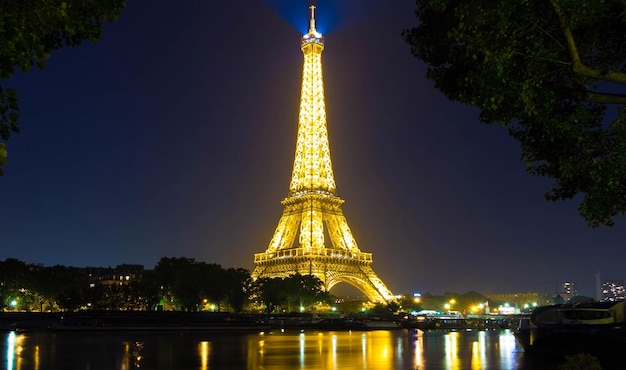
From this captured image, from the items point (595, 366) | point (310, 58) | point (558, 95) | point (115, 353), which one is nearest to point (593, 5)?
point (558, 95)

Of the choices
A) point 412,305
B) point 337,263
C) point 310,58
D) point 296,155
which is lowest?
point 412,305

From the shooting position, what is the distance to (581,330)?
32781 millimetres

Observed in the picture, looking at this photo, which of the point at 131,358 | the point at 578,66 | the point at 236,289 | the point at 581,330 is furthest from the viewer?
the point at 236,289

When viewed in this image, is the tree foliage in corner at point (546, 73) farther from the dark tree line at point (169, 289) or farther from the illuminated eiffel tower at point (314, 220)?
the illuminated eiffel tower at point (314, 220)

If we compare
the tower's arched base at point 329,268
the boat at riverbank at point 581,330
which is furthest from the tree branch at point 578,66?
the tower's arched base at point 329,268

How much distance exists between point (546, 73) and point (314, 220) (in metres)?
101

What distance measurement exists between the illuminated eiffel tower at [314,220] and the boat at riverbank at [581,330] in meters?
76.0

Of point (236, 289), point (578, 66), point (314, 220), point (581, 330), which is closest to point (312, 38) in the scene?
point (314, 220)

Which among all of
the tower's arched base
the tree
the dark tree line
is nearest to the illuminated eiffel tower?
the tower's arched base

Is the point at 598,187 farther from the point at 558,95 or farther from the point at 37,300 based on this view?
the point at 37,300

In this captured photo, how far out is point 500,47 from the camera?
13.8m

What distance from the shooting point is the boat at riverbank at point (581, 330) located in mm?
31219

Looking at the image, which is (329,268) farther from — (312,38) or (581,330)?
(581,330)

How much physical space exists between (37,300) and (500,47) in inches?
4421
